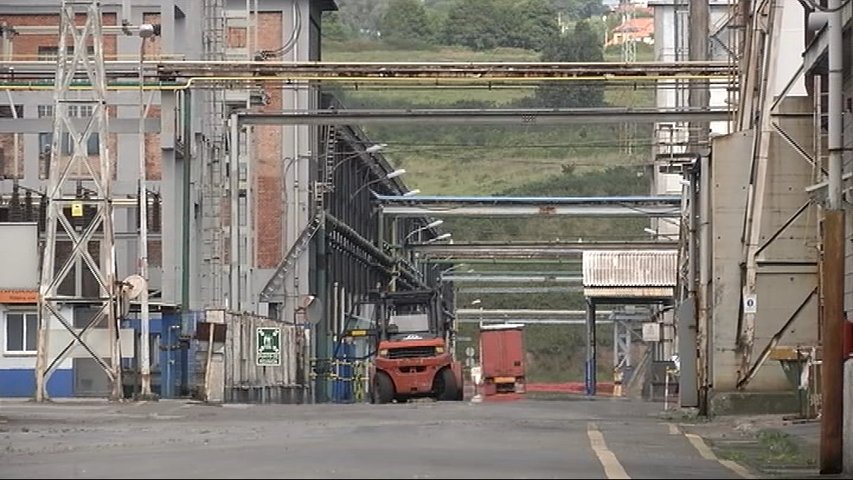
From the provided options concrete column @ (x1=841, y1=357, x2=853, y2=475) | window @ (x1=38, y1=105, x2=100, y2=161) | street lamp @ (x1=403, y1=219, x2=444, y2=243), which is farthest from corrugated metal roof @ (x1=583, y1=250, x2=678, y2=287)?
concrete column @ (x1=841, y1=357, x2=853, y2=475)

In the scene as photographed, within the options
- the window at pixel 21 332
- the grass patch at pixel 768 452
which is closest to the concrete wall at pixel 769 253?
the grass patch at pixel 768 452

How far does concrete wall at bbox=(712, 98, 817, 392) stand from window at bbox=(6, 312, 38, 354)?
2497cm

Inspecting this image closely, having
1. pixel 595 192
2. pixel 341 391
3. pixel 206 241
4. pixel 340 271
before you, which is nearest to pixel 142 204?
pixel 206 241

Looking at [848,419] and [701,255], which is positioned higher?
[701,255]

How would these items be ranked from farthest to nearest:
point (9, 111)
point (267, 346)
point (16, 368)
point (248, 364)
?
point (9, 111) → point (16, 368) → point (267, 346) → point (248, 364)

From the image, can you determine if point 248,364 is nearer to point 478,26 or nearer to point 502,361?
point 502,361

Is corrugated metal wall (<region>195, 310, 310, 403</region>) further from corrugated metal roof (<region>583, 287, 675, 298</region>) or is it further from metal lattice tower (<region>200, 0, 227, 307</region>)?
corrugated metal roof (<region>583, 287, 675, 298</region>)

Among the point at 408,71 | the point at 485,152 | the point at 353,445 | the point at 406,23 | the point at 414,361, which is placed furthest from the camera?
the point at 406,23

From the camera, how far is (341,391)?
64.6 meters

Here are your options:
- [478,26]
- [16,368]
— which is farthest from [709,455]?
[478,26]

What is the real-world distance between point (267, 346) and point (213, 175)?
15.9ft

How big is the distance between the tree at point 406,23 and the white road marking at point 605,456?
543ft

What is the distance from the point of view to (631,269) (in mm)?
65625

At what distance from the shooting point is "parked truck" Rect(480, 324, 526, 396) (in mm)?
67312
